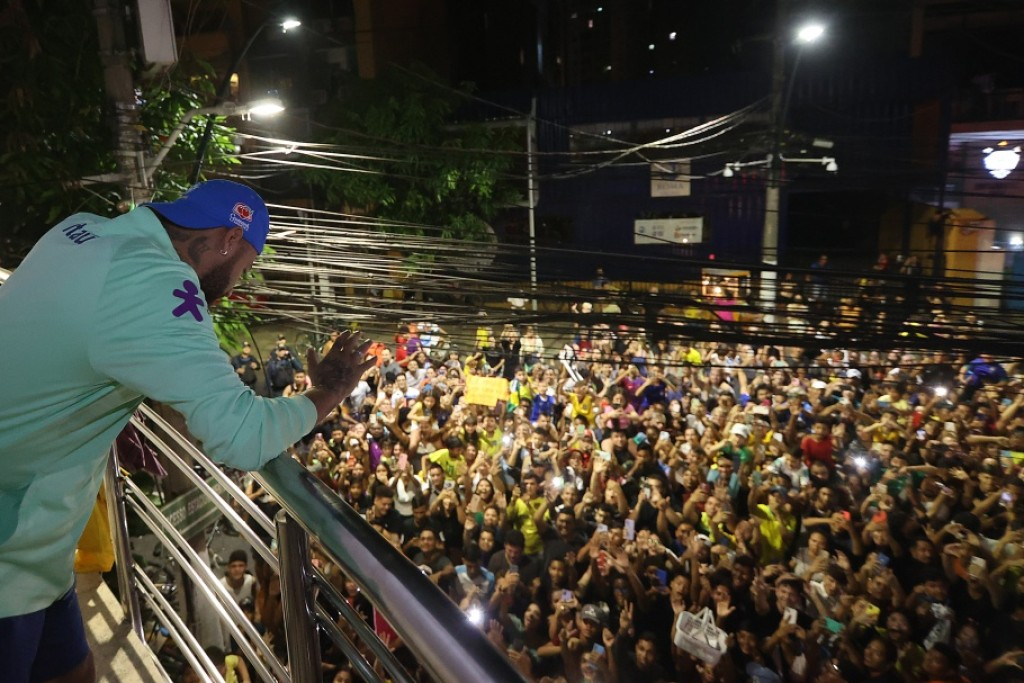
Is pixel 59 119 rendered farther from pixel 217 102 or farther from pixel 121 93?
pixel 217 102

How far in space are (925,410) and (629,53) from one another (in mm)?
13798

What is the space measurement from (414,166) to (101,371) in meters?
12.0

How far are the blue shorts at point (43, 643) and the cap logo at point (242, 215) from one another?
77 cm

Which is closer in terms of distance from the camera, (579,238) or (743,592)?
(743,592)

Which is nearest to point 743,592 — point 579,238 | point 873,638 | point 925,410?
point 873,638

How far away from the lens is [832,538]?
5.12 metres

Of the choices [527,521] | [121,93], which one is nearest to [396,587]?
[527,521]

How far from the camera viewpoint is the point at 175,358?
3.44 feet

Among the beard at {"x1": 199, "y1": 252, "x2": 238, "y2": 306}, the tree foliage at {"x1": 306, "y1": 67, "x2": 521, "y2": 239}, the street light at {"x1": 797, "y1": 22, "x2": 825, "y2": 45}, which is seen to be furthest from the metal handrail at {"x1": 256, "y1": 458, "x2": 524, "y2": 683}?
the tree foliage at {"x1": 306, "y1": 67, "x2": 521, "y2": 239}

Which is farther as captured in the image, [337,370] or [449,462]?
[449,462]

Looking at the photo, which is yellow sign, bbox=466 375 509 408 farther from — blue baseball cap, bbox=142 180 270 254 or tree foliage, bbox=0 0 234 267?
blue baseball cap, bbox=142 180 270 254

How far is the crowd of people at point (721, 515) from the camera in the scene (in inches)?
163

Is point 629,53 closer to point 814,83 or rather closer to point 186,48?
A: point 814,83

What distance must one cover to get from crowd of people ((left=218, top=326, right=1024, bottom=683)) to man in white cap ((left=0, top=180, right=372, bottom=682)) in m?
2.03
